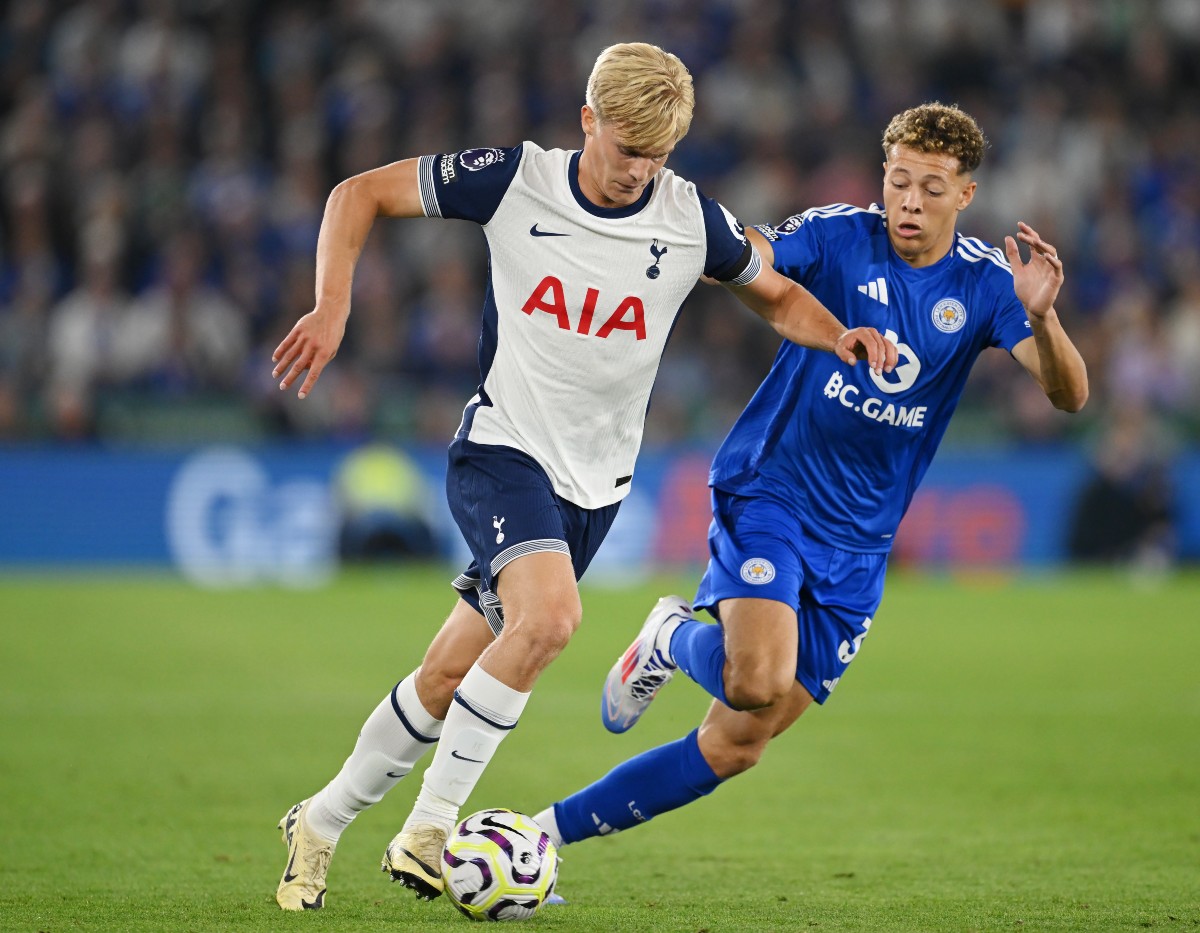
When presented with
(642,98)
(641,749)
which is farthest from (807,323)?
(641,749)

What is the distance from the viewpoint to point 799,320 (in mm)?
Answer: 5152

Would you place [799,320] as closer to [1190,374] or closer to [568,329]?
[568,329]

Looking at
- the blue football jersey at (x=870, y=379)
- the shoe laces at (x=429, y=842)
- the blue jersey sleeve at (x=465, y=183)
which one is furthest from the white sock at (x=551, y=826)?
the blue jersey sleeve at (x=465, y=183)

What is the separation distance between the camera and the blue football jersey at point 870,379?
5.40 metres

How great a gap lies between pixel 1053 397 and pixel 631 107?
166 cm

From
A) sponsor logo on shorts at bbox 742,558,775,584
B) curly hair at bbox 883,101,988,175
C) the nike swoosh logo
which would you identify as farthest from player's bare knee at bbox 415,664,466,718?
curly hair at bbox 883,101,988,175

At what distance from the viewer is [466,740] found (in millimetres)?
4621

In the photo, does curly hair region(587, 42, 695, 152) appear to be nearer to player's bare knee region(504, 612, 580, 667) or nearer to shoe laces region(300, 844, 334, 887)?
player's bare knee region(504, 612, 580, 667)

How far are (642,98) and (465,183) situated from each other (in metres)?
0.59

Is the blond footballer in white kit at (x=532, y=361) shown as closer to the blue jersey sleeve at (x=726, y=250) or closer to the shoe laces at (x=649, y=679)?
the blue jersey sleeve at (x=726, y=250)

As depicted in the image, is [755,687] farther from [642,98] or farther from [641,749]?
[641,749]

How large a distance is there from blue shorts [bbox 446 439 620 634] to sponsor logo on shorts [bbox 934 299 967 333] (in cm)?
126

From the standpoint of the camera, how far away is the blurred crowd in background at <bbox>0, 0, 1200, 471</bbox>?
1581 cm

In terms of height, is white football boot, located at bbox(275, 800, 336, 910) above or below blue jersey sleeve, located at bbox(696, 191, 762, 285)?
below
